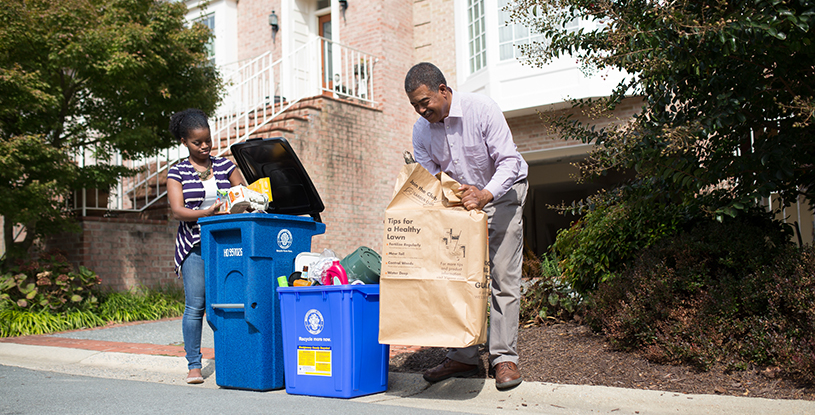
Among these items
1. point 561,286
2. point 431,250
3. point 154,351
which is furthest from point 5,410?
point 561,286

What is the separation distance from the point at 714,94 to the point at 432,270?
78.2 inches

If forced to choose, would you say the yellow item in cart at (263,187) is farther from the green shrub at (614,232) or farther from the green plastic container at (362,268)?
the green shrub at (614,232)

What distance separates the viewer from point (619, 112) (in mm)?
10172

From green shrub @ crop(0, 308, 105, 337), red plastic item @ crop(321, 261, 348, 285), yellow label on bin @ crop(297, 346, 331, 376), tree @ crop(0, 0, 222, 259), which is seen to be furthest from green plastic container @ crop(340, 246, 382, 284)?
green shrub @ crop(0, 308, 105, 337)

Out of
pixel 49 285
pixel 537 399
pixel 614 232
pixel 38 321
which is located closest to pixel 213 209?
pixel 537 399

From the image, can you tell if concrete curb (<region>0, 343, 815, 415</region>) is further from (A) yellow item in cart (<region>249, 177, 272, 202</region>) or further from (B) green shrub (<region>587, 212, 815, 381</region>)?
(A) yellow item in cart (<region>249, 177, 272, 202</region>)

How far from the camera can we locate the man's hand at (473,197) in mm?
3461

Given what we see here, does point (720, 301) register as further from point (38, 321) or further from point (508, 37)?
point (508, 37)

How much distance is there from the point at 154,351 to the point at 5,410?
186cm

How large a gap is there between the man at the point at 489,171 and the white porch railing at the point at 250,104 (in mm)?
5864

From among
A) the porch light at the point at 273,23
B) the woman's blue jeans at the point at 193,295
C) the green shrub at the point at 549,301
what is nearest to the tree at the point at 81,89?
the woman's blue jeans at the point at 193,295

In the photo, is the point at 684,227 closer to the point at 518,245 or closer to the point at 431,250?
the point at 518,245

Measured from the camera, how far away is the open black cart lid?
4.32 meters

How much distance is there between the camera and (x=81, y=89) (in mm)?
8047
